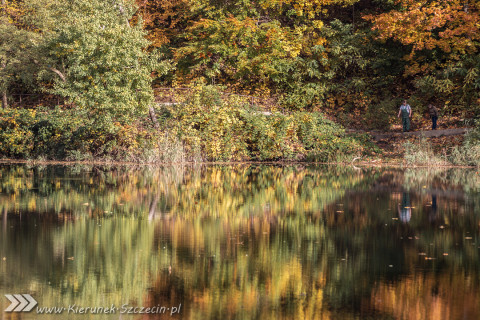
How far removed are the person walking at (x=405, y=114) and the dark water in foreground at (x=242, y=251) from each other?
48.6 feet

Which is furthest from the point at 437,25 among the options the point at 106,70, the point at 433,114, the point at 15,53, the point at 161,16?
the point at 15,53

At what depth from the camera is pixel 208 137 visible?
33.0 metres

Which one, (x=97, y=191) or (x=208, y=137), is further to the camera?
(x=208, y=137)

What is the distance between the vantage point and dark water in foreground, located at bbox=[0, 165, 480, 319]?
804cm

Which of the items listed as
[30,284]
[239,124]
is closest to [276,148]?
[239,124]

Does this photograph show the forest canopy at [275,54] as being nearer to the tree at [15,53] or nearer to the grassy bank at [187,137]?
the tree at [15,53]

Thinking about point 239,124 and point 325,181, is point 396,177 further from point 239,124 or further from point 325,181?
point 239,124

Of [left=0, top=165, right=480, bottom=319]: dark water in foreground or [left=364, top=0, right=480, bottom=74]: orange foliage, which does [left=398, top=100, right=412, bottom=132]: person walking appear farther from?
[left=0, top=165, right=480, bottom=319]: dark water in foreground

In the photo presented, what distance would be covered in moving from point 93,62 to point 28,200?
14.3 meters

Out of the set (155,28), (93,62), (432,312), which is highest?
(155,28)

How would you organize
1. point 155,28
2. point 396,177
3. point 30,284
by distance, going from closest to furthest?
point 30,284 → point 396,177 → point 155,28

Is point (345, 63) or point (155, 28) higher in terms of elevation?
point (155, 28)

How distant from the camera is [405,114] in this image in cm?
3531

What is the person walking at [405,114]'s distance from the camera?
3525cm
